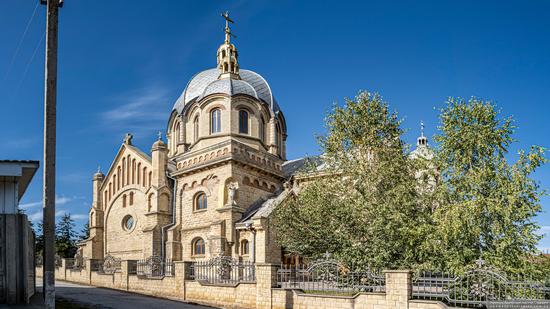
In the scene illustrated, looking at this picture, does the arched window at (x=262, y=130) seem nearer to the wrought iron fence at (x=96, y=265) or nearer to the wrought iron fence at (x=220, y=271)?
the wrought iron fence at (x=96, y=265)

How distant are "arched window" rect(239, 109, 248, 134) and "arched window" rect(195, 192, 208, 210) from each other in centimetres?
599

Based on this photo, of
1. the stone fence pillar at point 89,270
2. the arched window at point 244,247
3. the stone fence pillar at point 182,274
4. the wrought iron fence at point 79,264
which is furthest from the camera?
the wrought iron fence at point 79,264

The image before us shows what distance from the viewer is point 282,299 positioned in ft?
57.9

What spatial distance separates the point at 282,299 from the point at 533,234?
8.70m

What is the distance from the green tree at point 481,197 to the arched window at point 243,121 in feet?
58.2

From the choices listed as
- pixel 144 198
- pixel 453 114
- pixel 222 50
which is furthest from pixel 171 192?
pixel 453 114

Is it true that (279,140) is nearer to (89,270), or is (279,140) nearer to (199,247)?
(199,247)

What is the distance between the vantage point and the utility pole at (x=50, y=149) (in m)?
10.8

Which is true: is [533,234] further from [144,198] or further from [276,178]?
[144,198]

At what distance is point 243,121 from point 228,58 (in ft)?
20.2

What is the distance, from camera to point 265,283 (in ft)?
59.9

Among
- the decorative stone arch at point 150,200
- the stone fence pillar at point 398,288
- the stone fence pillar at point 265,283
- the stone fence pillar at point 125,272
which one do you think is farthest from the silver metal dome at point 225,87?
the stone fence pillar at point 398,288

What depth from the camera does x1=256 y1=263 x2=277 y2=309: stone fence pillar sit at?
1811 cm

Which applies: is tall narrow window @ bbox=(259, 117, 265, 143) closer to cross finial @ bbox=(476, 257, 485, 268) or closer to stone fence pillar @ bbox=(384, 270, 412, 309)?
stone fence pillar @ bbox=(384, 270, 412, 309)
